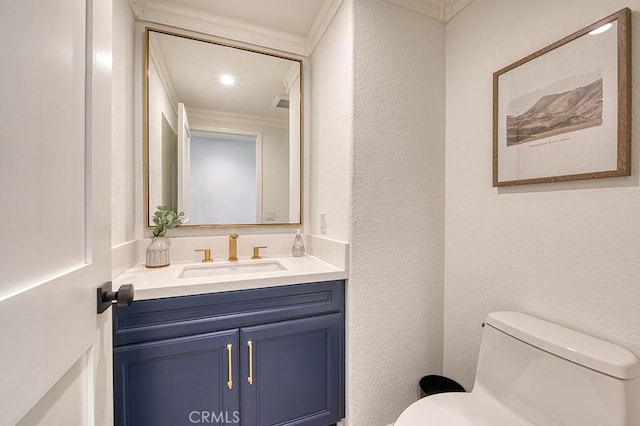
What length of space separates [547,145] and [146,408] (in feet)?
6.32

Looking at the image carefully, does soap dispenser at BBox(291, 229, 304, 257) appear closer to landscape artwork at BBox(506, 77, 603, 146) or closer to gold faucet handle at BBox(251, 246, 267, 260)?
gold faucet handle at BBox(251, 246, 267, 260)

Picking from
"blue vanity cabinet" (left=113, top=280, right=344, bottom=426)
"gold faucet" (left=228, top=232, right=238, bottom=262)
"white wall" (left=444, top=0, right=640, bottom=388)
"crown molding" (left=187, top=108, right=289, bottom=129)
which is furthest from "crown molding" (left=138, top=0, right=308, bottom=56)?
"blue vanity cabinet" (left=113, top=280, right=344, bottom=426)

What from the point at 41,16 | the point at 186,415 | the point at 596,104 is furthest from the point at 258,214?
the point at 596,104

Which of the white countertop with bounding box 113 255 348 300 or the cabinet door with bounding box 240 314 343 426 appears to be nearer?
the white countertop with bounding box 113 255 348 300

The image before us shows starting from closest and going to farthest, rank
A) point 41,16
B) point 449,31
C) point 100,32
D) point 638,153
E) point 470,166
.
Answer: point 41,16
point 100,32
point 638,153
point 470,166
point 449,31

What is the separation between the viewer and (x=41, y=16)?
0.43 meters

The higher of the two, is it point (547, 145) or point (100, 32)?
point (100, 32)

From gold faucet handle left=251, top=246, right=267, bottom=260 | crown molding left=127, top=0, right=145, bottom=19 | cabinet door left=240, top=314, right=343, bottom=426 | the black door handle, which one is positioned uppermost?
crown molding left=127, top=0, right=145, bottom=19

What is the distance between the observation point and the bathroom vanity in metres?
1.03

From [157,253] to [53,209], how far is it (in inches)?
41.1

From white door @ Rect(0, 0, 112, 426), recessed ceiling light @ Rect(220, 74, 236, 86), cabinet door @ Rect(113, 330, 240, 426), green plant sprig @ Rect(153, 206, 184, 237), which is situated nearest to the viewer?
white door @ Rect(0, 0, 112, 426)

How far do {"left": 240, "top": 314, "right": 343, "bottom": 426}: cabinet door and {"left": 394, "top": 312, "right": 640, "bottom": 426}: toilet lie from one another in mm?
445

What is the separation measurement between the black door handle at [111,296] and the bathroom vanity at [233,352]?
1.43ft

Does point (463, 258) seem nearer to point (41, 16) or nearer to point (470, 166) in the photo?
point (470, 166)
